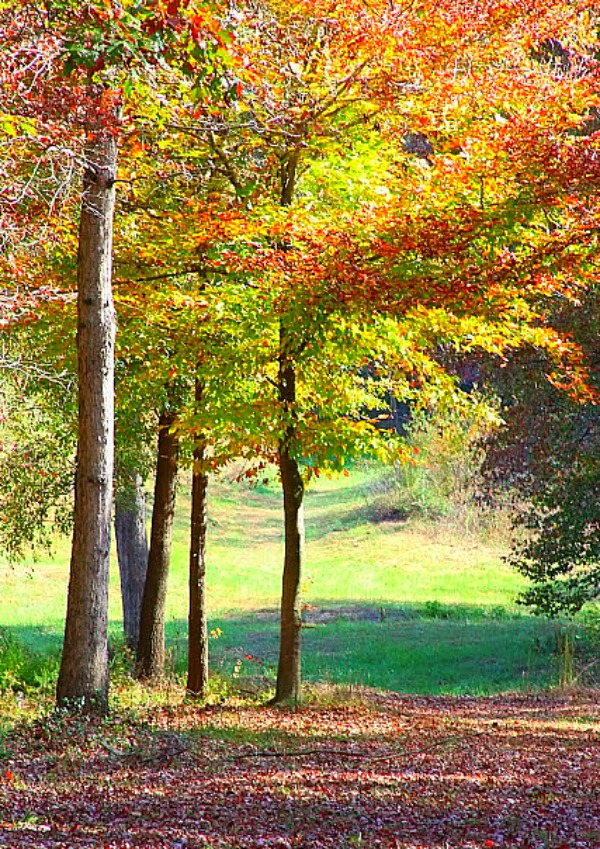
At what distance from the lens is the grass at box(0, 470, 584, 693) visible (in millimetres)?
16750

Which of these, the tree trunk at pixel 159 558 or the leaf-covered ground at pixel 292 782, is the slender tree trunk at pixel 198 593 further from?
the leaf-covered ground at pixel 292 782

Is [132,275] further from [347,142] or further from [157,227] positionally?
[347,142]

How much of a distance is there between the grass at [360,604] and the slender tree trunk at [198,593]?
0.67 m

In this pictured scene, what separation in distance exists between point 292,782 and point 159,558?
6342 millimetres

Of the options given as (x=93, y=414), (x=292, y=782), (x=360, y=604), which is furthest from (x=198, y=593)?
(x=360, y=604)

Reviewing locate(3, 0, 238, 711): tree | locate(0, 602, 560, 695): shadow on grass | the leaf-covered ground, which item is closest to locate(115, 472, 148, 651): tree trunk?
locate(0, 602, 560, 695): shadow on grass

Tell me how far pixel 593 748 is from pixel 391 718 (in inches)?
102

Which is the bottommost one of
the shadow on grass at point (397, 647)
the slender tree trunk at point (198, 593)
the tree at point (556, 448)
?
the shadow on grass at point (397, 647)

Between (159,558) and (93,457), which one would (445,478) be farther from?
(93,457)

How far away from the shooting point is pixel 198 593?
12359 mm

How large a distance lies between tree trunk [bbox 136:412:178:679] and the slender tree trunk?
456 millimetres

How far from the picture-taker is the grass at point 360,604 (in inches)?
659

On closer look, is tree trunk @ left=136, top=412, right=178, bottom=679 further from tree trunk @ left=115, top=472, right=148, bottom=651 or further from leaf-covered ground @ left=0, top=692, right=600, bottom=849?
leaf-covered ground @ left=0, top=692, right=600, bottom=849

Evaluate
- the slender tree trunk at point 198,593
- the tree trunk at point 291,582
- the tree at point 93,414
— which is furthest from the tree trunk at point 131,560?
the tree at point 93,414
